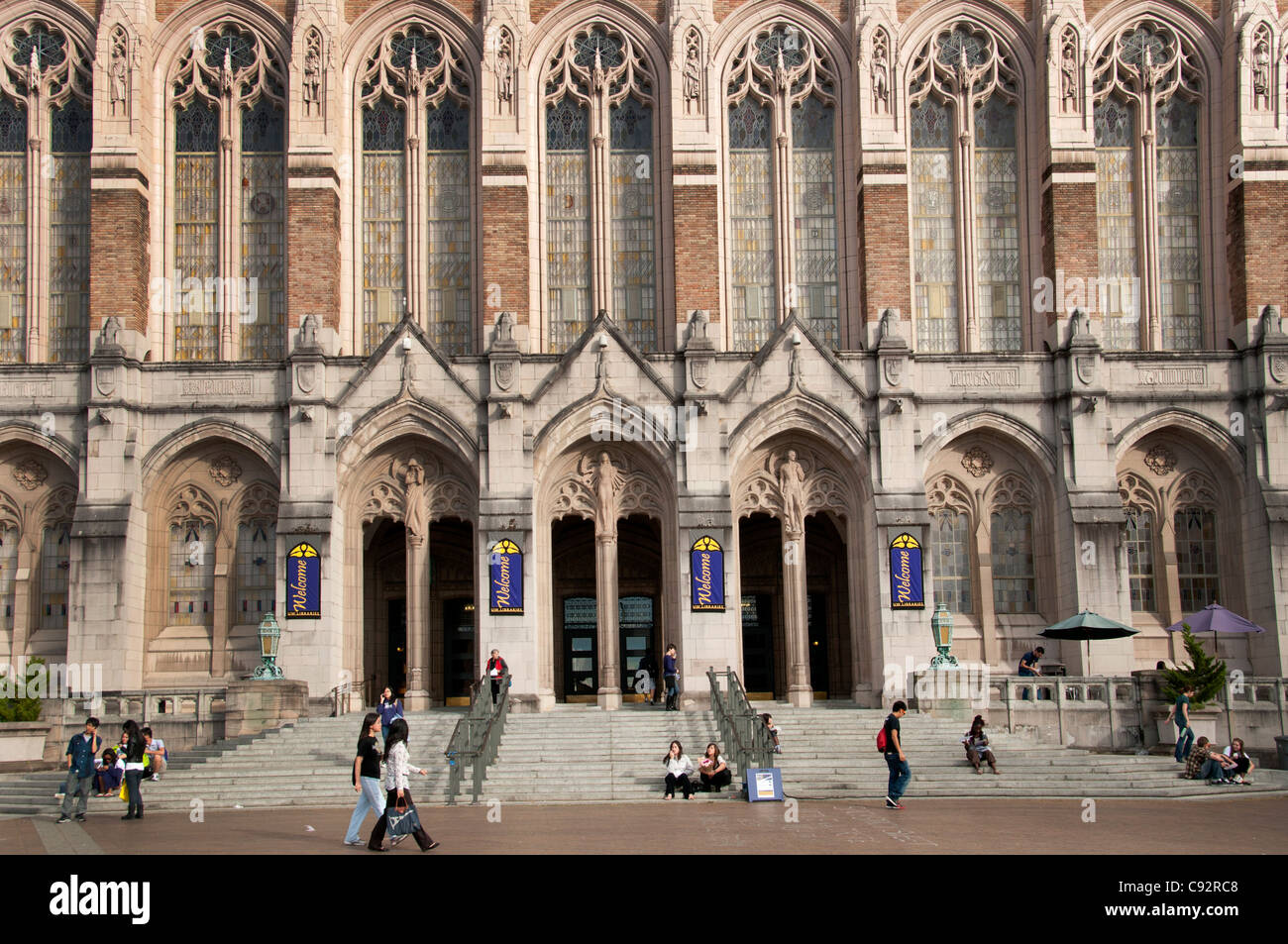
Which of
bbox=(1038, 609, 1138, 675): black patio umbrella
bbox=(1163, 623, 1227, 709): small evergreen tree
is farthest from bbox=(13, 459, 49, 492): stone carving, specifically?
bbox=(1163, 623, 1227, 709): small evergreen tree

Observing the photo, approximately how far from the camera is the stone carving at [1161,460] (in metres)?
36.1

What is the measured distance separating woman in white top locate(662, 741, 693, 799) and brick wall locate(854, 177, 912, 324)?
1506 cm

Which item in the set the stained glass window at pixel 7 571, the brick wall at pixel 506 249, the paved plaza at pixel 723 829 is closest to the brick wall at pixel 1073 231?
the brick wall at pixel 506 249

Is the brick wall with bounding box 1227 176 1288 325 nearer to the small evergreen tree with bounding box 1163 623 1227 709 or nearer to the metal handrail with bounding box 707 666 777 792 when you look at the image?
the small evergreen tree with bounding box 1163 623 1227 709

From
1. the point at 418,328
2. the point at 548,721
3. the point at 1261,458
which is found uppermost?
the point at 418,328

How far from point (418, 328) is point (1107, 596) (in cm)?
1705

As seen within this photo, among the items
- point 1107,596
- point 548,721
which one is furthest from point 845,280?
point 548,721

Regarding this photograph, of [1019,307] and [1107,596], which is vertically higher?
[1019,307]

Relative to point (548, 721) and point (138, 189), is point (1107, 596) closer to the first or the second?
point (548, 721)

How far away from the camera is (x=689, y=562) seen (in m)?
33.3

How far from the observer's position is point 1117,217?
37875mm

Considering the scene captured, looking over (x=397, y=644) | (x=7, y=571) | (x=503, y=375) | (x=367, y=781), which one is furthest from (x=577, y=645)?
(x=367, y=781)

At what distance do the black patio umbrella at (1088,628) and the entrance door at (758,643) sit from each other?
27.8ft

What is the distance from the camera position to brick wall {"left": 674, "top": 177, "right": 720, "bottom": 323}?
3559 centimetres
